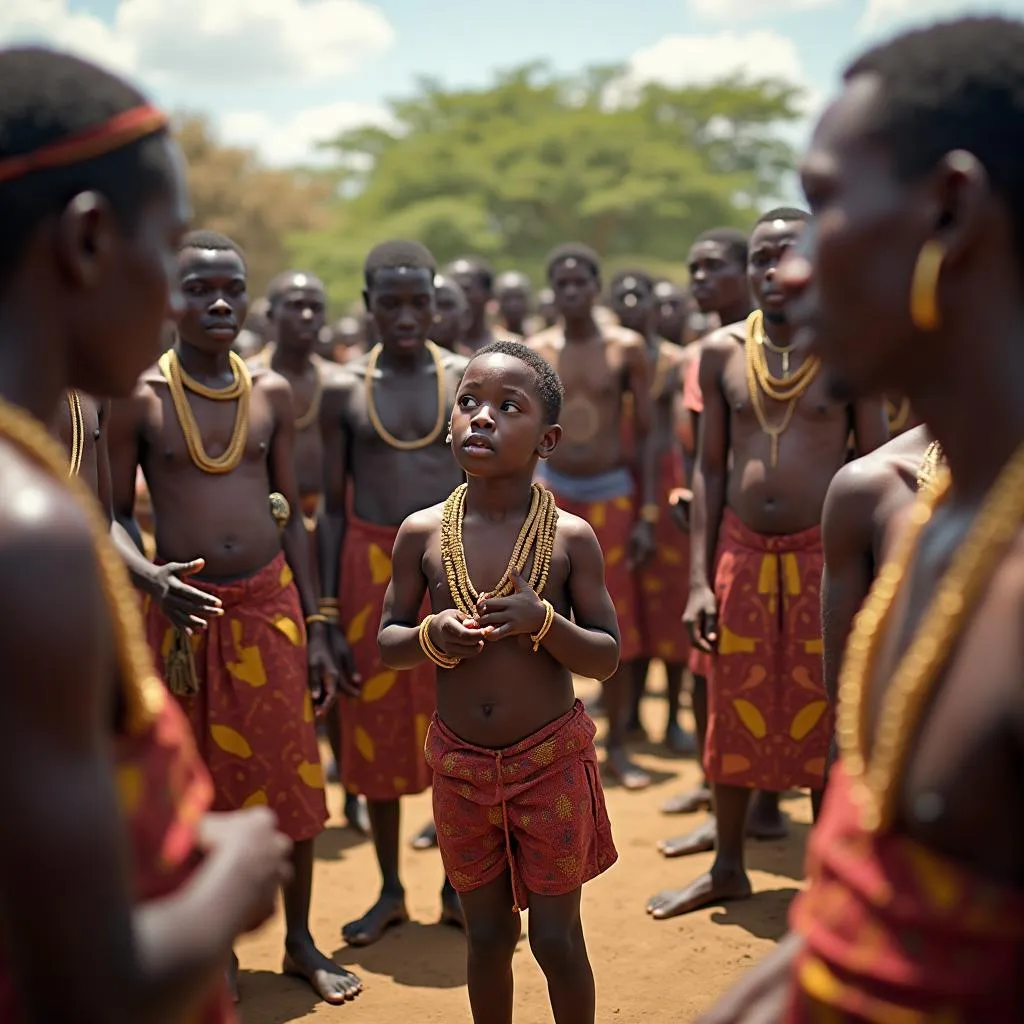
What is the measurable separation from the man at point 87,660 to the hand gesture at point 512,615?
151 centimetres

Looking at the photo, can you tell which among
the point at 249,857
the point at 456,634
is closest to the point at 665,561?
the point at 456,634

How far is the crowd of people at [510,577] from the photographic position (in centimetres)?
140

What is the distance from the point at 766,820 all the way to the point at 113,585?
192 inches

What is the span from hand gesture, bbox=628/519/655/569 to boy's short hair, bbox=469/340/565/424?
358cm

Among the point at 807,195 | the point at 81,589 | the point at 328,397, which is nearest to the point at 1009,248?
the point at 807,195

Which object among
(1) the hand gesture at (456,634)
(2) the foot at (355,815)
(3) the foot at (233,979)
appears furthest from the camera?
(2) the foot at (355,815)

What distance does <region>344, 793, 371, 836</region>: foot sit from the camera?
6266 mm

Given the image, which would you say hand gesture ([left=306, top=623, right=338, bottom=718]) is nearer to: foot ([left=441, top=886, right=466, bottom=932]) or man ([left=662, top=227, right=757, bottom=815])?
foot ([left=441, top=886, right=466, bottom=932])

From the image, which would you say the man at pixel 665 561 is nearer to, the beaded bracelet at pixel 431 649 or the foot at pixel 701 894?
the foot at pixel 701 894

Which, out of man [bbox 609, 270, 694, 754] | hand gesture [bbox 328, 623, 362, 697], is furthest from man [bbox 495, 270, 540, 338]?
hand gesture [bbox 328, 623, 362, 697]

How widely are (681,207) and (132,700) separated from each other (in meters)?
35.8

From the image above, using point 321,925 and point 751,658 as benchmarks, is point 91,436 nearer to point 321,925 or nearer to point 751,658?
point 321,925

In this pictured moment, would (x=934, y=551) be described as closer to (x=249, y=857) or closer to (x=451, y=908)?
(x=249, y=857)

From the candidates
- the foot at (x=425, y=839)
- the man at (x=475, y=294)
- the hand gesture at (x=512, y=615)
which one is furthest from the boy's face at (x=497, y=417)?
the man at (x=475, y=294)
